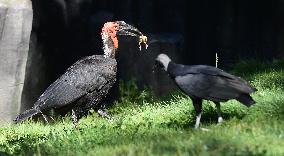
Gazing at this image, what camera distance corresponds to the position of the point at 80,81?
10055 millimetres

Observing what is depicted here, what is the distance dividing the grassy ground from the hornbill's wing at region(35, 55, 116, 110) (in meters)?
0.47

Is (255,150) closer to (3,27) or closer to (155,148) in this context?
(155,148)

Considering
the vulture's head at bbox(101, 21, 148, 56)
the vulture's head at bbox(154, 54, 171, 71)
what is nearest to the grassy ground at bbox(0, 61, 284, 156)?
the vulture's head at bbox(154, 54, 171, 71)

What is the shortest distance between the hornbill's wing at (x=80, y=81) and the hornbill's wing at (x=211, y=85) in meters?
2.11

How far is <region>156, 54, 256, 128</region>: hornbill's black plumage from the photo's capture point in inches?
316

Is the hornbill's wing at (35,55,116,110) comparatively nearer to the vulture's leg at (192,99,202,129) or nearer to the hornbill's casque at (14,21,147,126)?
the hornbill's casque at (14,21,147,126)

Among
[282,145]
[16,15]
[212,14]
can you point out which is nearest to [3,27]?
[16,15]

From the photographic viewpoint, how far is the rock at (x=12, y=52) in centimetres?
1180

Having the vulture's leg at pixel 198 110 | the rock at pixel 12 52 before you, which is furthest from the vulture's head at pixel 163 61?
the rock at pixel 12 52

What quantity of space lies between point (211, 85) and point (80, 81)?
8.51 feet

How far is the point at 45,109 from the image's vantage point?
10.4 m

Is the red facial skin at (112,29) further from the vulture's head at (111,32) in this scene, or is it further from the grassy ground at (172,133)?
the grassy ground at (172,133)

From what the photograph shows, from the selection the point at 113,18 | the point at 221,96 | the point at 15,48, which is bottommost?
the point at 221,96

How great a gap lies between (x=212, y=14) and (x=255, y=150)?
25.2ft
